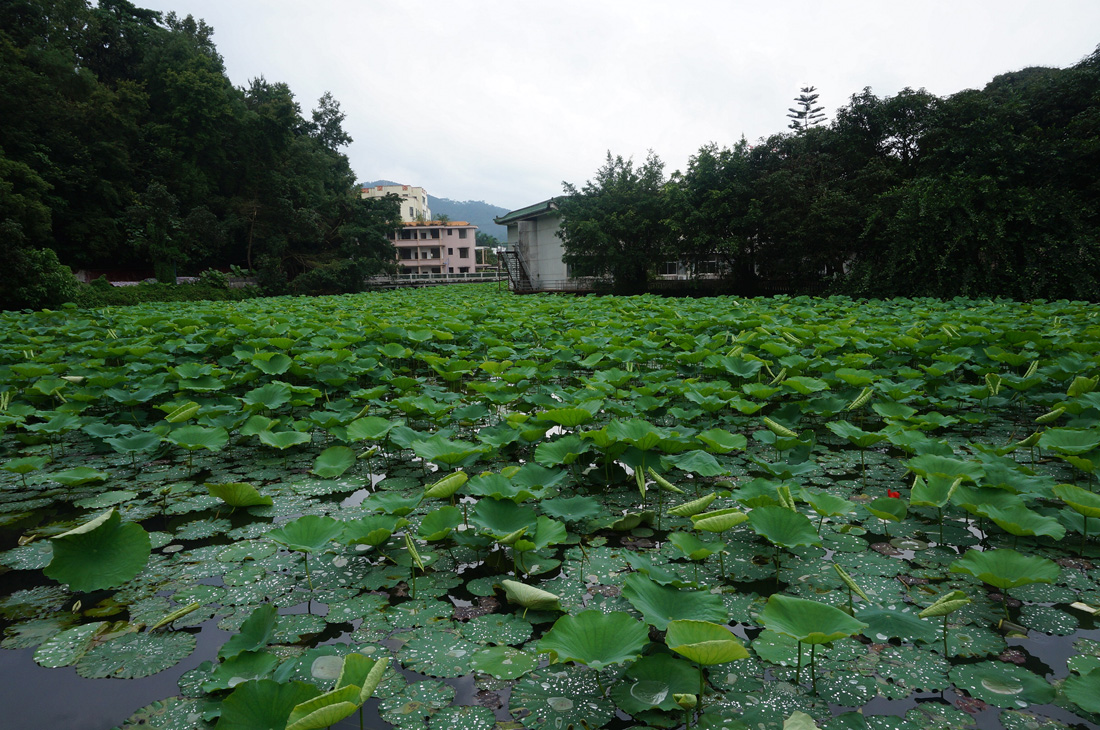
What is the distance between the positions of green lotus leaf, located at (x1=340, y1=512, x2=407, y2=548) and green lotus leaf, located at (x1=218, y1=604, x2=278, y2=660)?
41 centimetres

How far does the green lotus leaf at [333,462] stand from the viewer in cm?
271

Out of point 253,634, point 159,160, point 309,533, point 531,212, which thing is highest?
point 159,160

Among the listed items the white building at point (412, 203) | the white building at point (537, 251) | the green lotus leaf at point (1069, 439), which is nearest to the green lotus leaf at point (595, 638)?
the green lotus leaf at point (1069, 439)

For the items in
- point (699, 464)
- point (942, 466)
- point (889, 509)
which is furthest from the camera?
point (699, 464)

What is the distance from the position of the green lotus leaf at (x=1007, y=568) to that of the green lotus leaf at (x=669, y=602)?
31.3 inches

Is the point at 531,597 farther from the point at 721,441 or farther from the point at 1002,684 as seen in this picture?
the point at 721,441

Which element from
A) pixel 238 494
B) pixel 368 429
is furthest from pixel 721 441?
pixel 238 494

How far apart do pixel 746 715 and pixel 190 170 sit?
86.3 feet

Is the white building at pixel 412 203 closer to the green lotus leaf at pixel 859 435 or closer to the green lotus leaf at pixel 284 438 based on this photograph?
the green lotus leaf at pixel 284 438

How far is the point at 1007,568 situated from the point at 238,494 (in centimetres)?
289

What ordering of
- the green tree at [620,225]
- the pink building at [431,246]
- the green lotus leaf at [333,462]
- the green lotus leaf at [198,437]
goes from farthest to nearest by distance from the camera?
the pink building at [431,246]
the green tree at [620,225]
the green lotus leaf at [198,437]
the green lotus leaf at [333,462]

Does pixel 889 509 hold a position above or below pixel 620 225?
below

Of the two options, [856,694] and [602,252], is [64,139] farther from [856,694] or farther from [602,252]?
[856,694]

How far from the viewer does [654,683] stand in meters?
1.33
